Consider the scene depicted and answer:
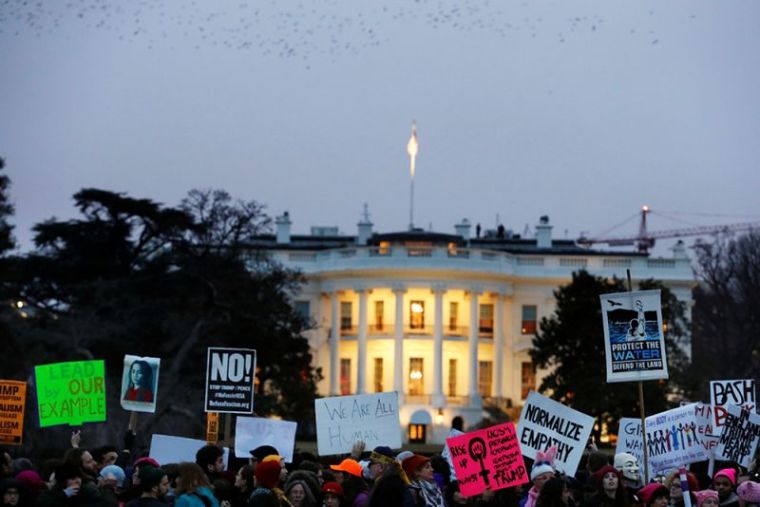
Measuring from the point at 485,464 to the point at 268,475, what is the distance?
9.40ft

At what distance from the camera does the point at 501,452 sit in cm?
1975

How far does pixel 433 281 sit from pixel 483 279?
241cm

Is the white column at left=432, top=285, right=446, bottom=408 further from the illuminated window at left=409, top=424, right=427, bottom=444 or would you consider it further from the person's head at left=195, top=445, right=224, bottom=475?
the person's head at left=195, top=445, right=224, bottom=475

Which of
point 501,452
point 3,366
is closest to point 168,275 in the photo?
point 3,366

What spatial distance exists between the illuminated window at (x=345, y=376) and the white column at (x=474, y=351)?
5.65 meters

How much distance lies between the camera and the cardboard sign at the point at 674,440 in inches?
925

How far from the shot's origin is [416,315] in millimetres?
102375

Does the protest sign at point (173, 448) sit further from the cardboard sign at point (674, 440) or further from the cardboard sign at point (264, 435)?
the cardboard sign at point (674, 440)

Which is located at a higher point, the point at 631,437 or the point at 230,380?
the point at 230,380

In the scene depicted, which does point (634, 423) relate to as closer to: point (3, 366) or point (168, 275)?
point (3, 366)

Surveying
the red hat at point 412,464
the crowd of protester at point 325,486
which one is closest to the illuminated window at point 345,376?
the crowd of protester at point 325,486

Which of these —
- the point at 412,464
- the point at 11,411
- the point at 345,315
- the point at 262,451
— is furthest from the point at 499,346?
the point at 412,464

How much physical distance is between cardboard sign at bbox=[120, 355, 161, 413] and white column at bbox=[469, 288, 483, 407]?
73843 millimetres

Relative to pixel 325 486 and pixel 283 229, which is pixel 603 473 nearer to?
pixel 325 486
